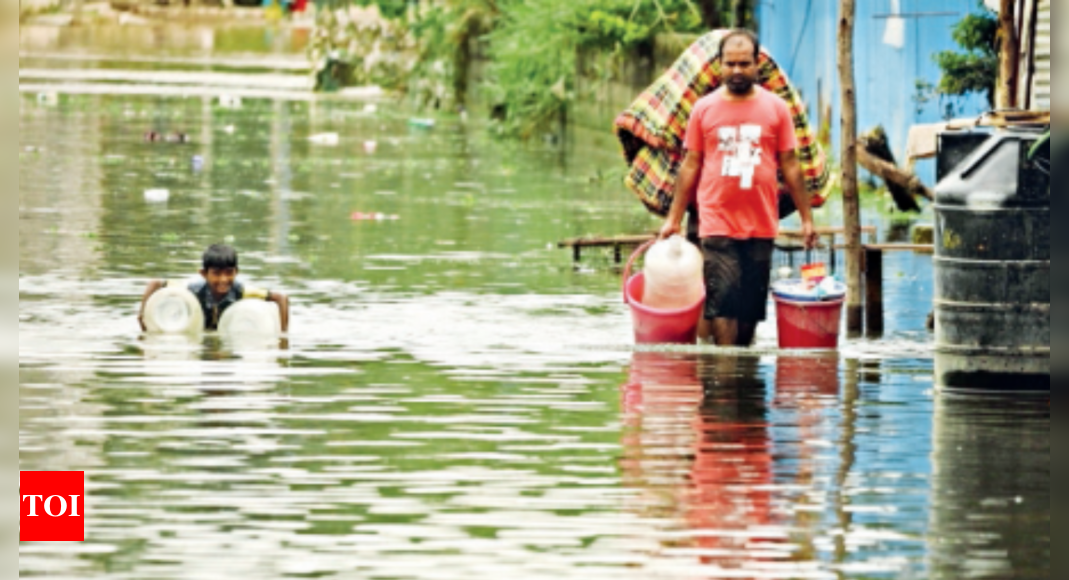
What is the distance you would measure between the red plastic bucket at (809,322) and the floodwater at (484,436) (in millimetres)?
154

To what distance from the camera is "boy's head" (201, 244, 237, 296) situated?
15.8 meters

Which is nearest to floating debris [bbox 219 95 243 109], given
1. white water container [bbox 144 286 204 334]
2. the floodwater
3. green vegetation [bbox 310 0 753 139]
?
green vegetation [bbox 310 0 753 139]

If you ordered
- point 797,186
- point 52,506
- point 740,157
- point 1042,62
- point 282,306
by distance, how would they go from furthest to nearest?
point 1042,62 → point 282,306 → point 797,186 → point 740,157 → point 52,506

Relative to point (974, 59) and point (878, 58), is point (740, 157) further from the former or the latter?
point (878, 58)

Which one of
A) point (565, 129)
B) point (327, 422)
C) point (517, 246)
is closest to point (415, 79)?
point (565, 129)

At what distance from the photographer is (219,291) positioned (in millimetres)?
15969

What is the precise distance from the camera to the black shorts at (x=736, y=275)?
14977 mm

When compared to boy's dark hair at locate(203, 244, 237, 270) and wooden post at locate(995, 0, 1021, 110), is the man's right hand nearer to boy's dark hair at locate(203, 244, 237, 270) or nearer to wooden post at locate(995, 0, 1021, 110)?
boy's dark hair at locate(203, 244, 237, 270)

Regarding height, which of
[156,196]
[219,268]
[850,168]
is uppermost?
[850,168]

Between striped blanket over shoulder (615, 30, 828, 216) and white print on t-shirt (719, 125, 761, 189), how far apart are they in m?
0.74

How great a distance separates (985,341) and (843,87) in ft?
10.4

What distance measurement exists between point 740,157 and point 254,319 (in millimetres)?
2942

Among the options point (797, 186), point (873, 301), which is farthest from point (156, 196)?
point (797, 186)

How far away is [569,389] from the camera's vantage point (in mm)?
13773
